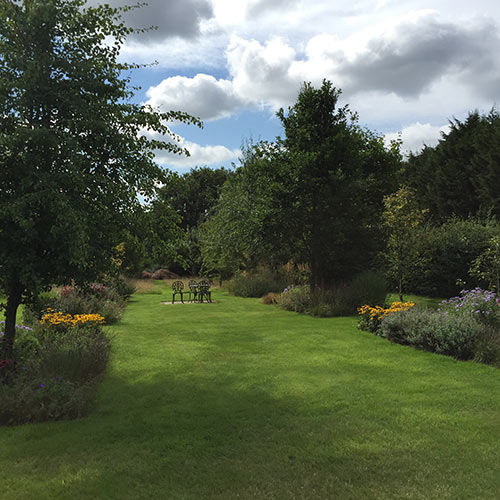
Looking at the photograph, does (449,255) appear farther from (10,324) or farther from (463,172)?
(10,324)

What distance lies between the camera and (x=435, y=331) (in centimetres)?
856

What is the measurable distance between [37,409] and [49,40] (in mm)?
4744

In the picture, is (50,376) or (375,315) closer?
(50,376)

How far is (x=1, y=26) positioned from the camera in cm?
552

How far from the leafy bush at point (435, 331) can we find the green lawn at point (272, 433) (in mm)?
466

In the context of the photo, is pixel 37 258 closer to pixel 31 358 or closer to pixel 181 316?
pixel 31 358

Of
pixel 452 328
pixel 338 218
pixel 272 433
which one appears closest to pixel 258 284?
pixel 338 218

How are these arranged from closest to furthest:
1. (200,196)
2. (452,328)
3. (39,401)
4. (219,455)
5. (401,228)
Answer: (219,455)
(39,401)
(452,328)
(401,228)
(200,196)

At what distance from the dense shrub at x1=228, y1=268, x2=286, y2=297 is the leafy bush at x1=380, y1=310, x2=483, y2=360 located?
11470 millimetres

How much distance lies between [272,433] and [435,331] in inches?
207

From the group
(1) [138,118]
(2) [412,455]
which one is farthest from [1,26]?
(2) [412,455]

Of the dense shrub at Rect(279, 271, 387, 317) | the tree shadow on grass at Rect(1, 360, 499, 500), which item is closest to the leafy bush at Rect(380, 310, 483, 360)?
the tree shadow on grass at Rect(1, 360, 499, 500)

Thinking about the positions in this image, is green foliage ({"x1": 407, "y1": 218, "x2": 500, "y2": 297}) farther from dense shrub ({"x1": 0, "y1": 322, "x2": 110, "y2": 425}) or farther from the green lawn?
dense shrub ({"x1": 0, "y1": 322, "x2": 110, "y2": 425})

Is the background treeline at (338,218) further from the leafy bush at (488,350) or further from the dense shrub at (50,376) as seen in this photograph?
the dense shrub at (50,376)
